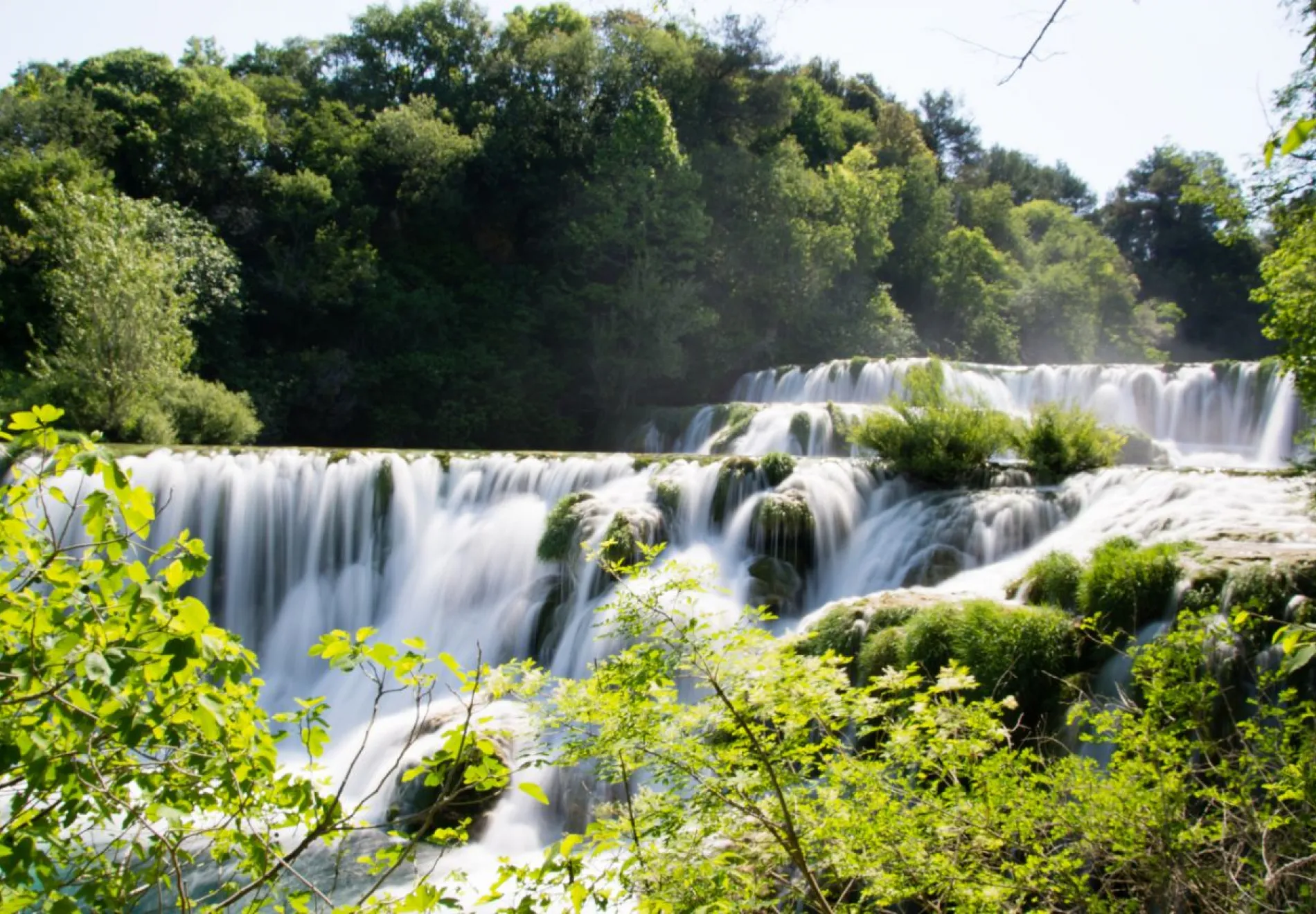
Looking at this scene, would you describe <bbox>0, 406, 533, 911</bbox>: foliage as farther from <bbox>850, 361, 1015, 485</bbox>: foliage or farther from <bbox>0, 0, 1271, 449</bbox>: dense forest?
<bbox>0, 0, 1271, 449</bbox>: dense forest

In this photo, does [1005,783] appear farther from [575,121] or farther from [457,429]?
[575,121]

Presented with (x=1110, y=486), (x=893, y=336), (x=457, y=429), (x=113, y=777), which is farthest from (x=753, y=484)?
(x=893, y=336)

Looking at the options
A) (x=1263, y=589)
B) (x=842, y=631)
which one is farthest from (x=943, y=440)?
(x=1263, y=589)

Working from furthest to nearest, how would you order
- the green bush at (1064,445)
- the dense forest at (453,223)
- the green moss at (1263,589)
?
the dense forest at (453,223), the green bush at (1064,445), the green moss at (1263,589)

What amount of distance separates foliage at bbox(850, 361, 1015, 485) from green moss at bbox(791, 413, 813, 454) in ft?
16.1

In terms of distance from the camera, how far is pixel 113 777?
229 cm

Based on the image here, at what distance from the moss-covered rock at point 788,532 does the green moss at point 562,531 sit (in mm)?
2149

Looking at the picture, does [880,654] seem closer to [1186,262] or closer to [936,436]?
[936,436]

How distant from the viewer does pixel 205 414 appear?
694 inches

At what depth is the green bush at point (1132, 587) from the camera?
6.40m

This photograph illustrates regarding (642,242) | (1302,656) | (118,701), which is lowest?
(118,701)

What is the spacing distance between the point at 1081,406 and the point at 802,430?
536 centimetres

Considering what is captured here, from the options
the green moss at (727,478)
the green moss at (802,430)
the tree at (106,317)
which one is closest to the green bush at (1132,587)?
the green moss at (727,478)

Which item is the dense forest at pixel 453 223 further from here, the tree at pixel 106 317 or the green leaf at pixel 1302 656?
the green leaf at pixel 1302 656
